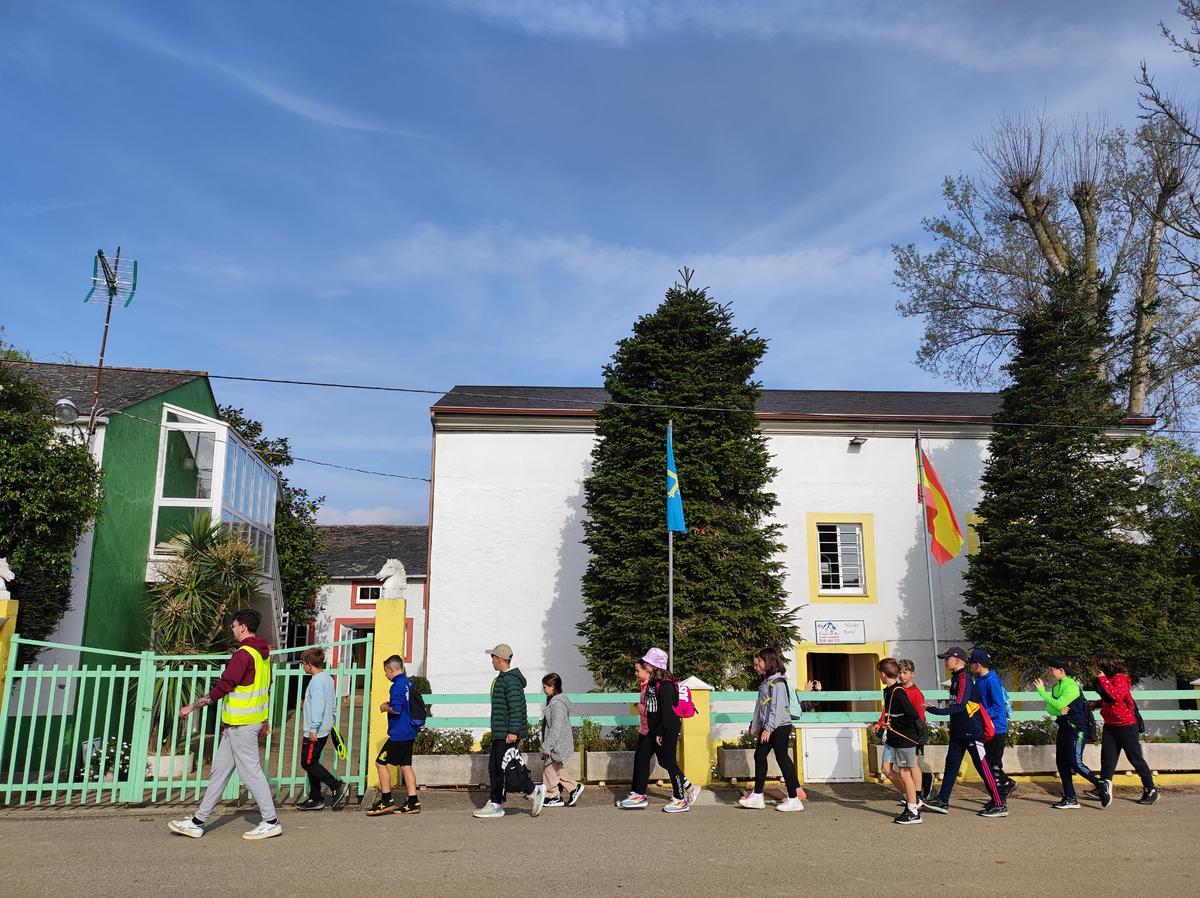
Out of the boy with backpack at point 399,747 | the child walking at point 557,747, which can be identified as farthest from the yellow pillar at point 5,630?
the child walking at point 557,747

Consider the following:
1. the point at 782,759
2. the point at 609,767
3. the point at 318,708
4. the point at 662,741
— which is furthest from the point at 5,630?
the point at 782,759

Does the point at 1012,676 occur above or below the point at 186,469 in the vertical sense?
below

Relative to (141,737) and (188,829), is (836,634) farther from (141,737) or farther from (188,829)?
(188,829)

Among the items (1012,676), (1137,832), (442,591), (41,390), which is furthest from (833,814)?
(41,390)

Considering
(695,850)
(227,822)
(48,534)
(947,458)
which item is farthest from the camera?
(947,458)

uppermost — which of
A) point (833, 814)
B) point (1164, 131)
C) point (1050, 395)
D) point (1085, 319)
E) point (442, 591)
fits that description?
point (1164, 131)

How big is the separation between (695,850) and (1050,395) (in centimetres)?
1250

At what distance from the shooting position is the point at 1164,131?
21.0 meters

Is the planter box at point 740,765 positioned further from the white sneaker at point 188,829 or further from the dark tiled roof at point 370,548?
the dark tiled roof at point 370,548

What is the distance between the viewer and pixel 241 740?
759 centimetres

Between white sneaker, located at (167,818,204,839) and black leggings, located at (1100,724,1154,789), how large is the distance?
9033 millimetres

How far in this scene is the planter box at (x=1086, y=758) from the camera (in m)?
11.1

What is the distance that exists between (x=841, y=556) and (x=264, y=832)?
13409mm

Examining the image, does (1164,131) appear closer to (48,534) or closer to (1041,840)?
(1041,840)
